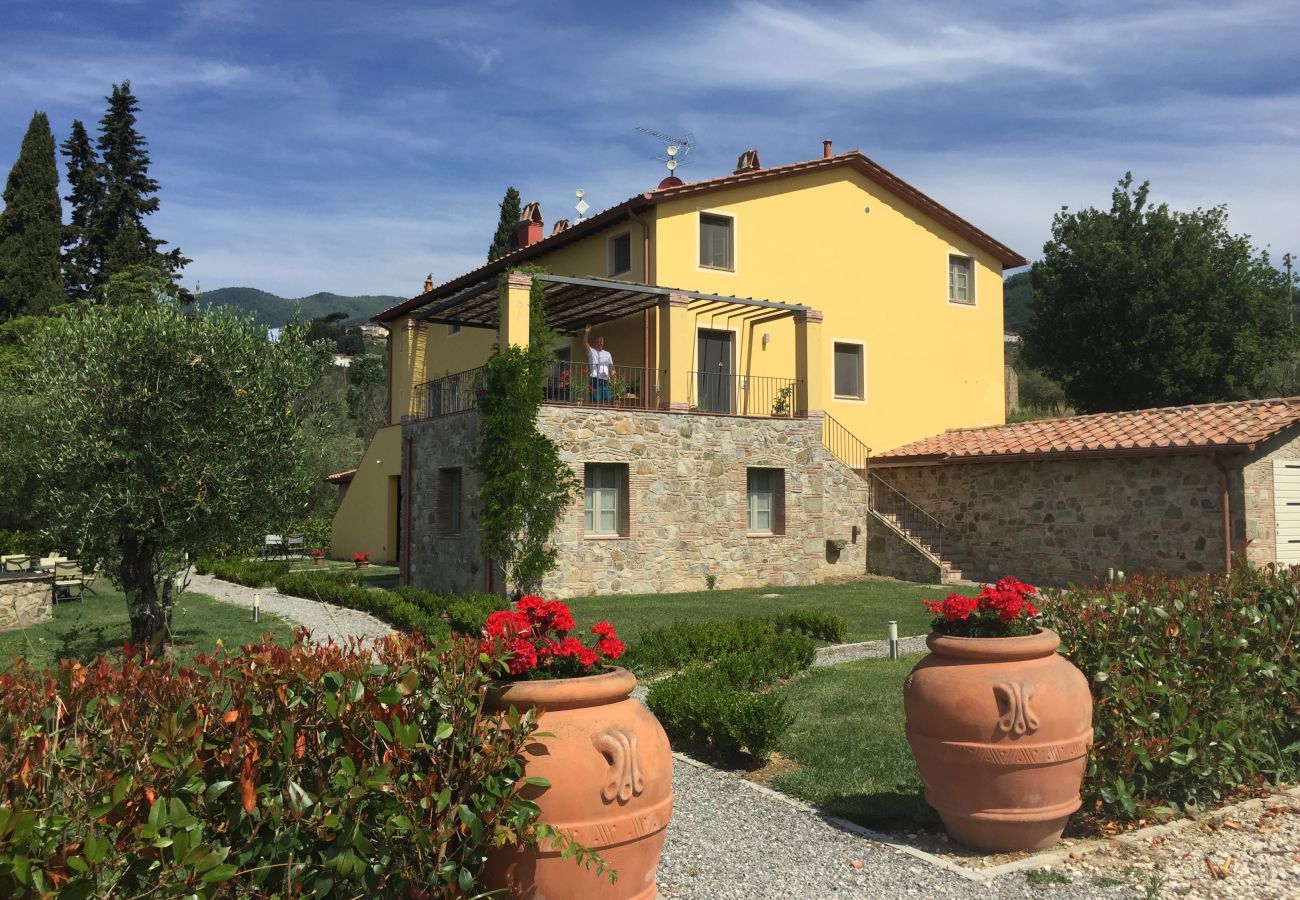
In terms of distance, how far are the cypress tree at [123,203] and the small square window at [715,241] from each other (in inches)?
875

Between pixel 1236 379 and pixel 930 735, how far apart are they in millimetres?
30884

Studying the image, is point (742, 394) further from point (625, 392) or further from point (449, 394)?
point (449, 394)

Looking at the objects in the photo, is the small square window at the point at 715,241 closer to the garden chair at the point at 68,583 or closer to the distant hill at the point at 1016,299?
the garden chair at the point at 68,583

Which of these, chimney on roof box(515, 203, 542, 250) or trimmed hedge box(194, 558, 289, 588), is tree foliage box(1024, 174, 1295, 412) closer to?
chimney on roof box(515, 203, 542, 250)

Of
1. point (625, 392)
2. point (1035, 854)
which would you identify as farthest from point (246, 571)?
point (1035, 854)

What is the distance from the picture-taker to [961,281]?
80.0 feet

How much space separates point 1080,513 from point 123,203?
33.1 meters

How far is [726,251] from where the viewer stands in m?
20.6

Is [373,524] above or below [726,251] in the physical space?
below

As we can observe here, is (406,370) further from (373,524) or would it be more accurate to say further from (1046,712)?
(1046,712)

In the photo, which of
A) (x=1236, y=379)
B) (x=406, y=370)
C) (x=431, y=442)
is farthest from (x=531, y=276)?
(x=1236, y=379)

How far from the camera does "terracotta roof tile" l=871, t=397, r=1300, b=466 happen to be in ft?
51.0

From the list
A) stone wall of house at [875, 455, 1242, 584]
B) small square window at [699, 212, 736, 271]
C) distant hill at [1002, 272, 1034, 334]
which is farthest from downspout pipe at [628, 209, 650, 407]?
distant hill at [1002, 272, 1034, 334]

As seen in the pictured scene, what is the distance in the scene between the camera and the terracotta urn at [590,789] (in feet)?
11.2
